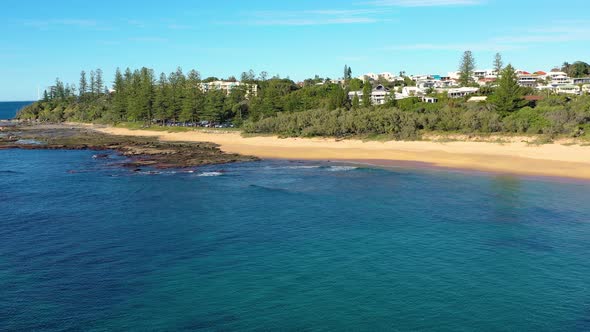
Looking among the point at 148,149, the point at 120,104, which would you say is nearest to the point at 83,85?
the point at 120,104

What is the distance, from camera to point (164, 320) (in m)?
16.1

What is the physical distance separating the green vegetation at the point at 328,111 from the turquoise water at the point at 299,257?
2503 centimetres

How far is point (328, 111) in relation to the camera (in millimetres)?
79438

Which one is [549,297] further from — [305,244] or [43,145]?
[43,145]

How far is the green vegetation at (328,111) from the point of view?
205ft

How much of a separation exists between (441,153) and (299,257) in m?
38.2

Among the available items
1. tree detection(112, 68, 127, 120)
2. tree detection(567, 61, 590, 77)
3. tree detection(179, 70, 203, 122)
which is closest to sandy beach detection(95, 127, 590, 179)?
tree detection(179, 70, 203, 122)

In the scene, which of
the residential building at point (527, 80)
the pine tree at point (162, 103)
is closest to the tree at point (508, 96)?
the residential building at point (527, 80)

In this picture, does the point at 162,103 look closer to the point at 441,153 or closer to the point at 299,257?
the point at 441,153

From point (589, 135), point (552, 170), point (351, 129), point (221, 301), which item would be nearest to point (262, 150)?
point (351, 129)

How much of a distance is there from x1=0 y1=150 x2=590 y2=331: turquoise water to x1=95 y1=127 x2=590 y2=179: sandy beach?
22.0ft

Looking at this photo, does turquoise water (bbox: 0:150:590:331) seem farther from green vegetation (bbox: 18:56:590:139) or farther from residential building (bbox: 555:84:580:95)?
residential building (bbox: 555:84:580:95)

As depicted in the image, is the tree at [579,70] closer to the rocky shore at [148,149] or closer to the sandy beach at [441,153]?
the sandy beach at [441,153]

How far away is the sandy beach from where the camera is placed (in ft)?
150
